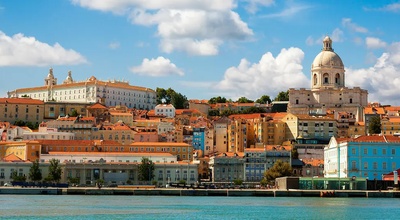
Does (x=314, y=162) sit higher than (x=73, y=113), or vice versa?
(x=73, y=113)

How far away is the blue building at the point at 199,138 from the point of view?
118188 mm

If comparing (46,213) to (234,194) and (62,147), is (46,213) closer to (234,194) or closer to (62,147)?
(234,194)

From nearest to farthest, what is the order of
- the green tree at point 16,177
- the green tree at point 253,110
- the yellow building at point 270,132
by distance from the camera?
the green tree at point 16,177 → the yellow building at point 270,132 → the green tree at point 253,110

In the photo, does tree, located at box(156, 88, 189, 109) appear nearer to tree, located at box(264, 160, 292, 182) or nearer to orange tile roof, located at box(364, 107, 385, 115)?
orange tile roof, located at box(364, 107, 385, 115)

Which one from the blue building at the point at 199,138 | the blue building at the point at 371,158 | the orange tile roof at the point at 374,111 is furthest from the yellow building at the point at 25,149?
the orange tile roof at the point at 374,111

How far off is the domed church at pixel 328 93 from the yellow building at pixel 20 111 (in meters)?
37.1

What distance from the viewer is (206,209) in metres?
59.8

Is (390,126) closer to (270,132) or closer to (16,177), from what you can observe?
(270,132)

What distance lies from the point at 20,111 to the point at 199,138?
106 feet

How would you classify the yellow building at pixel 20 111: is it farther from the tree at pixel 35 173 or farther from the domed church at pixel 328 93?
the tree at pixel 35 173

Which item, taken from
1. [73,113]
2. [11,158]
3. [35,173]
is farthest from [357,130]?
[11,158]

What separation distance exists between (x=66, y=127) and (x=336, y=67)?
41.0m

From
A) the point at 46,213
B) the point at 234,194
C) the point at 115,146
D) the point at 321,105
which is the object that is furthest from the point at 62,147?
the point at 46,213

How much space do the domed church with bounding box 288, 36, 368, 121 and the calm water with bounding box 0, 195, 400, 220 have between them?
2465 inches
